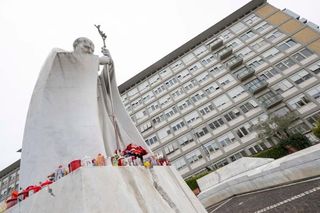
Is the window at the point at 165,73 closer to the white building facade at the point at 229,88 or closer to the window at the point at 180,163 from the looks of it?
the white building facade at the point at 229,88

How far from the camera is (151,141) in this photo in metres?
30.2

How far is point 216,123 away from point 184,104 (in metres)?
5.95

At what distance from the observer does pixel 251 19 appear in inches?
1335

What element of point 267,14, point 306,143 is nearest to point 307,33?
point 267,14

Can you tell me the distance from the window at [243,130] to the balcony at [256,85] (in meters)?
5.04

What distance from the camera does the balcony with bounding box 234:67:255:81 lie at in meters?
28.3

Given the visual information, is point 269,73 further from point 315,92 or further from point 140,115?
point 140,115

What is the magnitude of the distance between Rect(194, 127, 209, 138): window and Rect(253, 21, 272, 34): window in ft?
61.4

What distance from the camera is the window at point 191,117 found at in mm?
28775

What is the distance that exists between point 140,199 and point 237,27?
3793cm

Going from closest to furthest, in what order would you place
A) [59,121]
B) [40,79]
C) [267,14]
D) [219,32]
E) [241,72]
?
[59,121], [40,79], [241,72], [267,14], [219,32]

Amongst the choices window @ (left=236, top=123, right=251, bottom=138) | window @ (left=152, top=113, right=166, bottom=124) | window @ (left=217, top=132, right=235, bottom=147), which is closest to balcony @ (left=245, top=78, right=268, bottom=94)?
window @ (left=236, top=123, right=251, bottom=138)

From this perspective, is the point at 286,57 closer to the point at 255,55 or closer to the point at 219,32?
the point at 255,55

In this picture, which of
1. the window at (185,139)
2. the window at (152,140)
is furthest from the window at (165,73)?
the window at (185,139)
